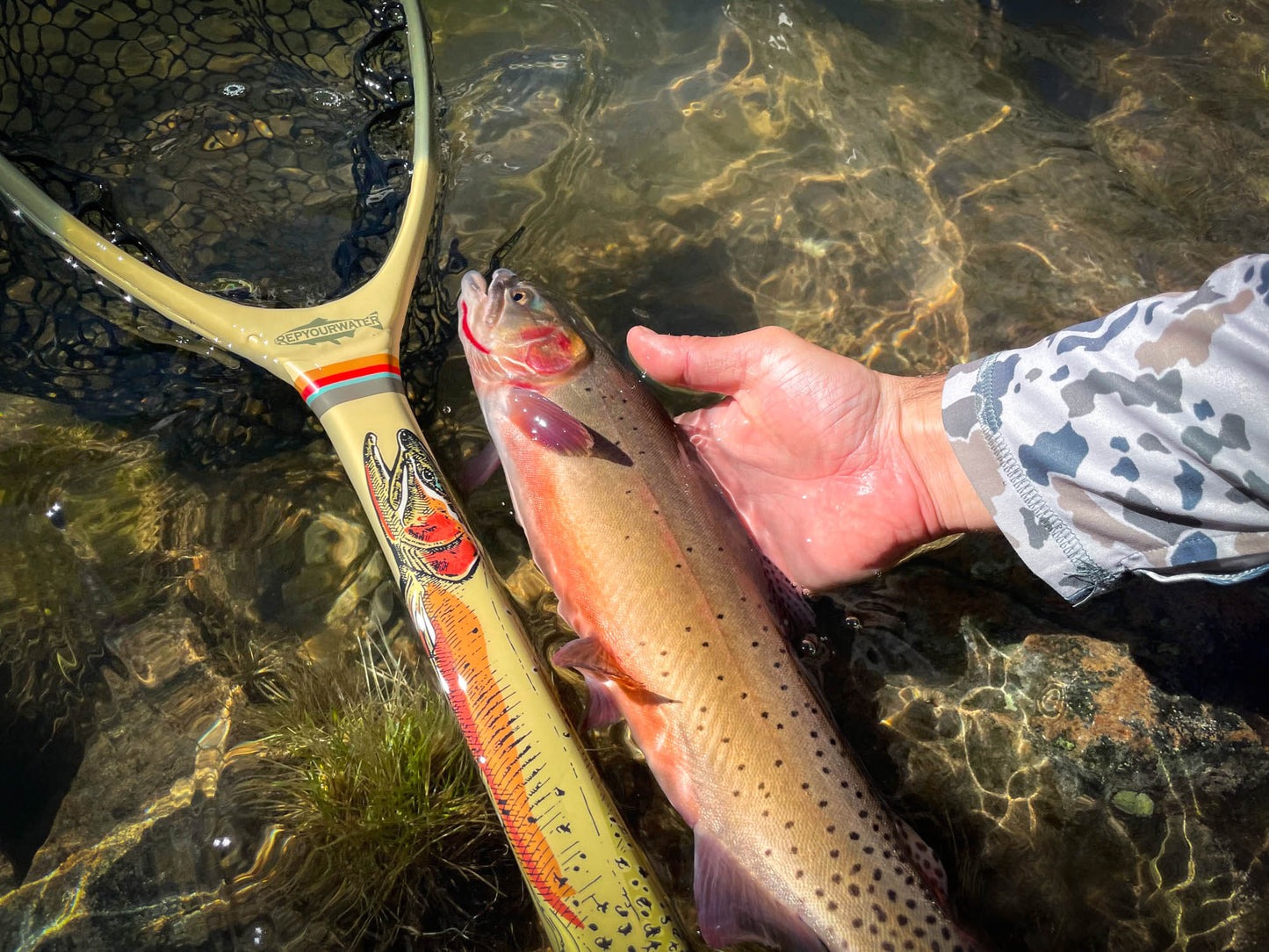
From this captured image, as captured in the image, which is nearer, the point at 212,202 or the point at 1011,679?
the point at 1011,679

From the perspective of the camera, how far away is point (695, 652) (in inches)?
107

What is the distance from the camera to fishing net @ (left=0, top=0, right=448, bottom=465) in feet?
11.0

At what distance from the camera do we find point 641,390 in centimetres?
331

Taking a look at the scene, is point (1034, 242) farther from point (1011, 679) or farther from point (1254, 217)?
point (1011, 679)

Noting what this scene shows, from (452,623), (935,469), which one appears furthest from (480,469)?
(935,469)

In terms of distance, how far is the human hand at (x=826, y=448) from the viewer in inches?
129

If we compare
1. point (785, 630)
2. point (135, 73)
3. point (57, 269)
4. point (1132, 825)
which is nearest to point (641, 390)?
point (785, 630)

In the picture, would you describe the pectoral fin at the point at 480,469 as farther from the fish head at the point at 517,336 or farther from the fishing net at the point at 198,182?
the fishing net at the point at 198,182

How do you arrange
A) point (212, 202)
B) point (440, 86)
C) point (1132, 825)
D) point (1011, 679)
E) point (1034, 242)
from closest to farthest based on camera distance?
1. point (1132, 825)
2. point (1011, 679)
3. point (212, 202)
4. point (1034, 242)
5. point (440, 86)

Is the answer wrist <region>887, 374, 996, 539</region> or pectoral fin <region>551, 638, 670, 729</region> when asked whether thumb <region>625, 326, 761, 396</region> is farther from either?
pectoral fin <region>551, 638, 670, 729</region>

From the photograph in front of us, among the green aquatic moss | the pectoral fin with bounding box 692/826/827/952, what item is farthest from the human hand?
the green aquatic moss

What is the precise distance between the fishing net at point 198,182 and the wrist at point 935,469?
2126mm

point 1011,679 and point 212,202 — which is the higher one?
point 212,202

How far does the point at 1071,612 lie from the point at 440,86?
14.7 ft
